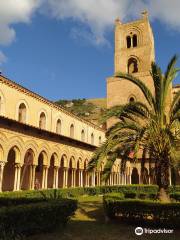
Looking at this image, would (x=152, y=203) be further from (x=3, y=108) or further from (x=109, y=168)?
(x=3, y=108)

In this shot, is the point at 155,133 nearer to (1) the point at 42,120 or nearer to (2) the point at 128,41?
(1) the point at 42,120

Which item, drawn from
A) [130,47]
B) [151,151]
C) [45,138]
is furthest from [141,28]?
[151,151]

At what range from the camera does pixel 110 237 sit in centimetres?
923

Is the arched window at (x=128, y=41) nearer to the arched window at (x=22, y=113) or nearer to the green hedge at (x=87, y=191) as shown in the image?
the green hedge at (x=87, y=191)

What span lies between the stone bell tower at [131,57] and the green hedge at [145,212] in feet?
99.3

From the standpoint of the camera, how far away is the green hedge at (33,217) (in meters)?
8.06

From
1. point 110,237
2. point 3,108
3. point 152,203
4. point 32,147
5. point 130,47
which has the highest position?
point 130,47

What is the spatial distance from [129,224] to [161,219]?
1.31m

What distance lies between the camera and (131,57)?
44469 millimetres

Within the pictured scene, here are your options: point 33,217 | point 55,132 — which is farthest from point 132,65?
point 33,217

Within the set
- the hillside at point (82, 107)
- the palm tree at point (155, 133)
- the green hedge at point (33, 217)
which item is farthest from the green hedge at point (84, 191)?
the hillside at point (82, 107)

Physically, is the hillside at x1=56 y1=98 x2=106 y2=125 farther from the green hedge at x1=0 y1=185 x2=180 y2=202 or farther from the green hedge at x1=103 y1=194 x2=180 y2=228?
the green hedge at x1=103 y1=194 x2=180 y2=228

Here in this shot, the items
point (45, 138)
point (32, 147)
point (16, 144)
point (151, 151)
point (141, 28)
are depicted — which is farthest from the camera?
point (141, 28)

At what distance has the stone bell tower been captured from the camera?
4175 cm
